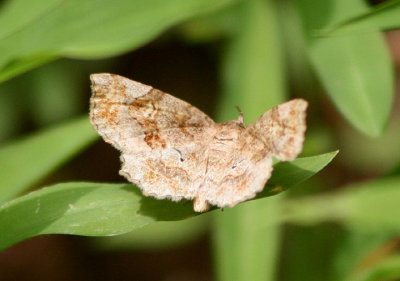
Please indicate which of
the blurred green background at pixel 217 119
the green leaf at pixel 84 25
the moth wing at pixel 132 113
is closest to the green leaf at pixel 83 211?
the blurred green background at pixel 217 119

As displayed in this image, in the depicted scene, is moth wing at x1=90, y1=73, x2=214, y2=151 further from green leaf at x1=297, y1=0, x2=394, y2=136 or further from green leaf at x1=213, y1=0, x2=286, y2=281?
green leaf at x1=213, y1=0, x2=286, y2=281

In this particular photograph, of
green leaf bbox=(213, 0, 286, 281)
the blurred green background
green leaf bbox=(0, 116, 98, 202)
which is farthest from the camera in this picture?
green leaf bbox=(213, 0, 286, 281)

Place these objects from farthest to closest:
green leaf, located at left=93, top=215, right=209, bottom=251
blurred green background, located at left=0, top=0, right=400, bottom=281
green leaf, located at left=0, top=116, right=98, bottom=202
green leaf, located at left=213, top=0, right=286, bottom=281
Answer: green leaf, located at left=93, top=215, right=209, bottom=251 < green leaf, located at left=213, top=0, right=286, bottom=281 < green leaf, located at left=0, top=116, right=98, bottom=202 < blurred green background, located at left=0, top=0, right=400, bottom=281

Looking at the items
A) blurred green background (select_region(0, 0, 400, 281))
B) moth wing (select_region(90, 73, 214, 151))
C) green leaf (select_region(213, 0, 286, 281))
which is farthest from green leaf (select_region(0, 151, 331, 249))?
green leaf (select_region(213, 0, 286, 281))

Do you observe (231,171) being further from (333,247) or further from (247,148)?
(333,247)

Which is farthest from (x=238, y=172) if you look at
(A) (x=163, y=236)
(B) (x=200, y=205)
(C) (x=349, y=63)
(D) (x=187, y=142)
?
(A) (x=163, y=236)

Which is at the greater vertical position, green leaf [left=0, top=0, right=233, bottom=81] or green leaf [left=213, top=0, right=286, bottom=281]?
green leaf [left=0, top=0, right=233, bottom=81]
